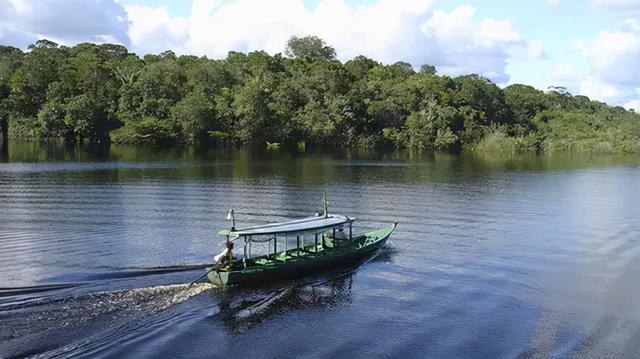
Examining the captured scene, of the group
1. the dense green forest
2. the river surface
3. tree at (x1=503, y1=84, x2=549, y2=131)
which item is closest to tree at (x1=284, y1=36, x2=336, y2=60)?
the dense green forest

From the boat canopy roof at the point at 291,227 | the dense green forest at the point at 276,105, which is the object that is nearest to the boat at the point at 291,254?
the boat canopy roof at the point at 291,227

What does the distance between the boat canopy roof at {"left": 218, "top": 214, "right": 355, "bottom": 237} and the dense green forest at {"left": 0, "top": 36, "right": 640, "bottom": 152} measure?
98045 millimetres

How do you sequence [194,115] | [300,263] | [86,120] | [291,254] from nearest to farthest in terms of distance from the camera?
[300,263], [291,254], [86,120], [194,115]

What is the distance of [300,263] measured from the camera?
3291 centimetres

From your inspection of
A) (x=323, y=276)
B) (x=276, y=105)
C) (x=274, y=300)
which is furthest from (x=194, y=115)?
(x=274, y=300)

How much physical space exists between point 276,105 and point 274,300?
113920mm

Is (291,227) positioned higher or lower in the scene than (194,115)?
lower

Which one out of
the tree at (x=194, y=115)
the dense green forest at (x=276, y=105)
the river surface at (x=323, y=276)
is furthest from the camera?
the dense green forest at (x=276, y=105)

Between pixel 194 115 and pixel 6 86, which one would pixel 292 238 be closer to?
pixel 194 115

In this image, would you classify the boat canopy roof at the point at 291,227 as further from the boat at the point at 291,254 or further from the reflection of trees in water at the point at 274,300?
the reflection of trees in water at the point at 274,300

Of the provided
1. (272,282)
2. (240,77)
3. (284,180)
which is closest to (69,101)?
(240,77)

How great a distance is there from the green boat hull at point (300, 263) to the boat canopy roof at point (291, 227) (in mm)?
1396

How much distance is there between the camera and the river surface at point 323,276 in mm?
24766

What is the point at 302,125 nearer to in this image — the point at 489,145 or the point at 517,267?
the point at 489,145
